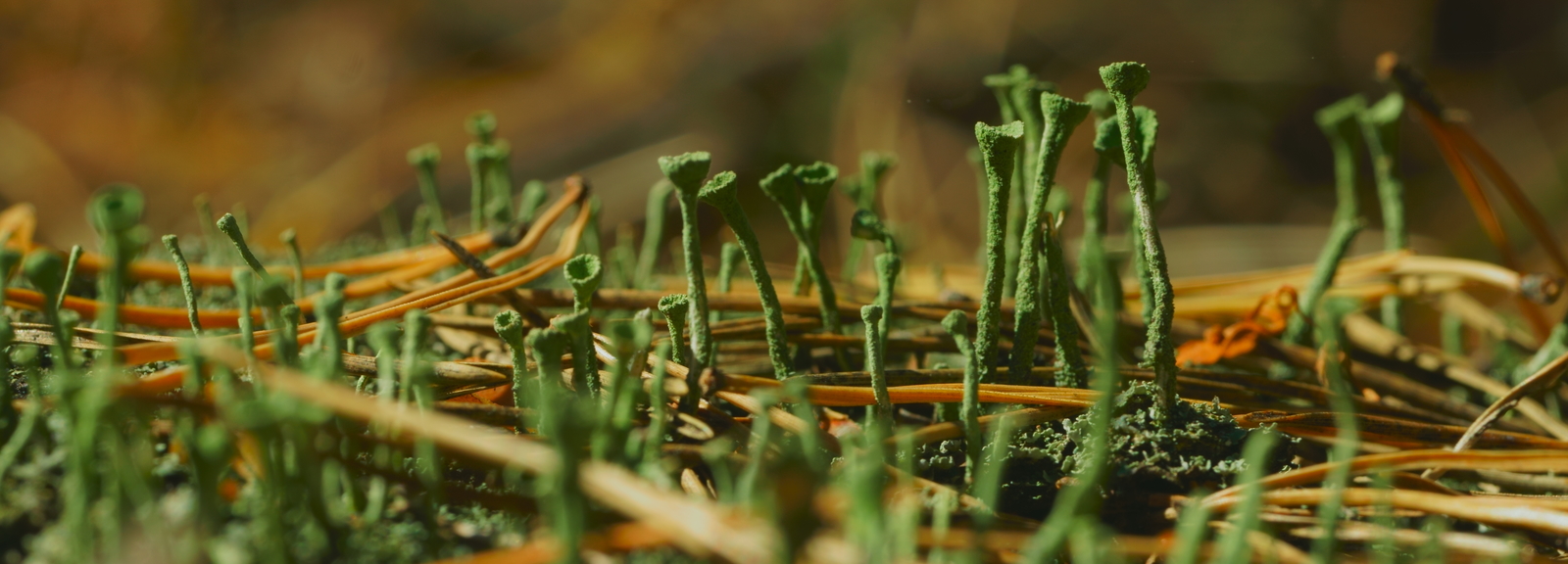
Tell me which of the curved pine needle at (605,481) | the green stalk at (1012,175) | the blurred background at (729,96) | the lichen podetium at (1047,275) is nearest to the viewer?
the curved pine needle at (605,481)

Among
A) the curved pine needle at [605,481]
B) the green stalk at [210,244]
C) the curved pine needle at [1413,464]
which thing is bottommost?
the curved pine needle at [1413,464]

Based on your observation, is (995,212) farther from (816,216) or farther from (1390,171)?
(1390,171)

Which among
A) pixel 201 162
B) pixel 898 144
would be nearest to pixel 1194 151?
pixel 898 144

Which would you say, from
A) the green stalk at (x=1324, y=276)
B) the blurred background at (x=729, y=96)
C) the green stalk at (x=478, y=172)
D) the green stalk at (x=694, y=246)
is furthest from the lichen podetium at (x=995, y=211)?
the blurred background at (x=729, y=96)

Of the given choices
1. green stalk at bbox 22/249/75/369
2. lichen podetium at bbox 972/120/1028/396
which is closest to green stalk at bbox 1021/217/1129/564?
lichen podetium at bbox 972/120/1028/396

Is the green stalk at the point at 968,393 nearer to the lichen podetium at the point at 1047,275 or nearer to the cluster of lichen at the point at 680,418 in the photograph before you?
the cluster of lichen at the point at 680,418

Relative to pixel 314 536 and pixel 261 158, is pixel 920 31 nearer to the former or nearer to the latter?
pixel 261 158
